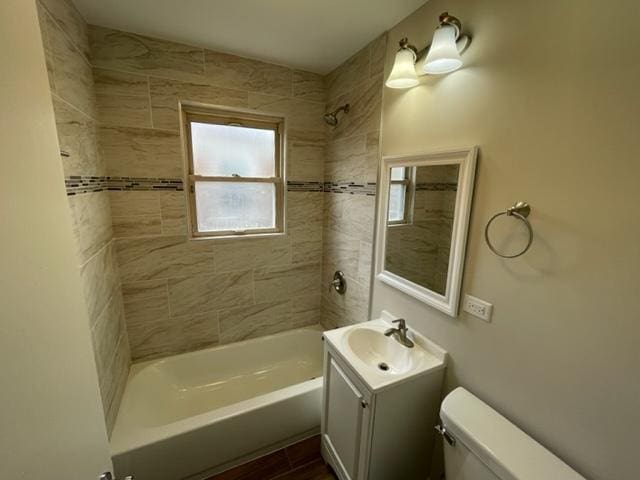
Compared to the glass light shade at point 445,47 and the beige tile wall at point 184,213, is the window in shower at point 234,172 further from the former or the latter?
the glass light shade at point 445,47

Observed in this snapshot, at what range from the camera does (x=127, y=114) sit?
5.61ft

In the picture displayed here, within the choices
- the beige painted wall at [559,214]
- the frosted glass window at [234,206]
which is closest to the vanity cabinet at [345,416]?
the beige painted wall at [559,214]

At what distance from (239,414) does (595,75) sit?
209 centimetres

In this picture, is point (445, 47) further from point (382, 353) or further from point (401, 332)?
point (382, 353)

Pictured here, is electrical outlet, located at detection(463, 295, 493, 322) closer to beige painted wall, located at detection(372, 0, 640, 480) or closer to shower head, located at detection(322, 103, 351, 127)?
beige painted wall, located at detection(372, 0, 640, 480)

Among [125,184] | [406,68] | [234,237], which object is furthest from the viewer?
[234,237]

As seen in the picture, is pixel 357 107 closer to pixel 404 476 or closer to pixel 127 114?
pixel 127 114

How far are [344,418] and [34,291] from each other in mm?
1369

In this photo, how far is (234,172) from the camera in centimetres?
213

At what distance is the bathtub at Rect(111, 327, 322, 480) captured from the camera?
1403 millimetres

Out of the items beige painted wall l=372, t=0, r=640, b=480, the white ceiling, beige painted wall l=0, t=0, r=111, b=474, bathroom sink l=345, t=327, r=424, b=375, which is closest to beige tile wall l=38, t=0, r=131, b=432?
the white ceiling

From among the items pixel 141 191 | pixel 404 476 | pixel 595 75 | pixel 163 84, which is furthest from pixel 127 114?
pixel 404 476

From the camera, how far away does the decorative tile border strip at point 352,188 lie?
1.78 meters

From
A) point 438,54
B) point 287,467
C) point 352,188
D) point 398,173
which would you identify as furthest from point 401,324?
point 438,54
